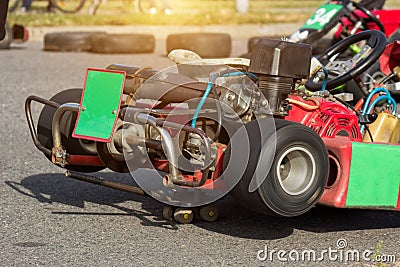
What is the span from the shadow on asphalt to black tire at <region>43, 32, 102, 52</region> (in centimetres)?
761

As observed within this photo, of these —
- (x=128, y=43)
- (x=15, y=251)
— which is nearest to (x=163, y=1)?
(x=128, y=43)

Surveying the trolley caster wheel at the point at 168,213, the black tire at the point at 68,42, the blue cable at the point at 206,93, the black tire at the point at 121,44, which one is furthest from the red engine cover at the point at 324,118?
the black tire at the point at 68,42

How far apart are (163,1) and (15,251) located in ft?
46.5

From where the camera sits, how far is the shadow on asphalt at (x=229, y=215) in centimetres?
406

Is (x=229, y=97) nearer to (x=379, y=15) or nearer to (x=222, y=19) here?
(x=379, y=15)

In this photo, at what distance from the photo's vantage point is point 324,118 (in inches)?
158

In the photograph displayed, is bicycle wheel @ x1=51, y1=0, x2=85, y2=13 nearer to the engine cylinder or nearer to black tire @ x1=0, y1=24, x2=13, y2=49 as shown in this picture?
black tire @ x1=0, y1=24, x2=13, y2=49

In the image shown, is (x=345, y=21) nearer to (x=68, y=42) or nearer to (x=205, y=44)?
(x=205, y=44)

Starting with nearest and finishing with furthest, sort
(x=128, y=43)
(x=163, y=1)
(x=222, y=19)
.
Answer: (x=128, y=43)
(x=222, y=19)
(x=163, y=1)

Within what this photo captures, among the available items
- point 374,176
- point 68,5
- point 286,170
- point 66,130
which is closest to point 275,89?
point 286,170

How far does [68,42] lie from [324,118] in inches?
350

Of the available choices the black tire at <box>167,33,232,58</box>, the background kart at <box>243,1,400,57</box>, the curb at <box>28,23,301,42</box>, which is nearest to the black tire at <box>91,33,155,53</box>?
the black tire at <box>167,33,232,58</box>

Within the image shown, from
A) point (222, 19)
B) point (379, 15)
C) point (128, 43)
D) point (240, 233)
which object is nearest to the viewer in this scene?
point (240, 233)

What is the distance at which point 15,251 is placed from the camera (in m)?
3.60
